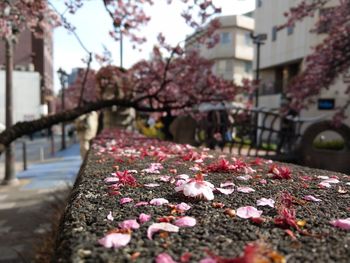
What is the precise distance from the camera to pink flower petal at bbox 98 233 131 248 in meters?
1.38

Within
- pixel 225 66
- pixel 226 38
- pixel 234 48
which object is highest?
pixel 226 38

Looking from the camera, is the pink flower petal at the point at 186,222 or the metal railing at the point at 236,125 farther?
the metal railing at the point at 236,125

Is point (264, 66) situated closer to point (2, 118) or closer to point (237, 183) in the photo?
point (2, 118)

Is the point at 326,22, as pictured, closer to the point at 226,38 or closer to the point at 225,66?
the point at 226,38

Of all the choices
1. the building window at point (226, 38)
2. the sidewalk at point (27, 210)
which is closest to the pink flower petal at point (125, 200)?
the sidewalk at point (27, 210)

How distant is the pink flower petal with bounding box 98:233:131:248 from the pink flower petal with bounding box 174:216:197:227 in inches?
9.9

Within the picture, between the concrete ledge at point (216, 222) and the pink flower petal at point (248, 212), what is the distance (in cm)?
3

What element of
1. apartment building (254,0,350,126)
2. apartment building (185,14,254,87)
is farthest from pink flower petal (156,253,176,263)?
apartment building (185,14,254,87)

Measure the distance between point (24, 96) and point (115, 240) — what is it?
473 inches

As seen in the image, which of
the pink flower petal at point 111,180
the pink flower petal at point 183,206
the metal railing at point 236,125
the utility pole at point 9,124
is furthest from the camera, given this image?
the metal railing at point 236,125

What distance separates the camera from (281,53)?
33812mm

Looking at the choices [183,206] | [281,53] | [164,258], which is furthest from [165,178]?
[281,53]

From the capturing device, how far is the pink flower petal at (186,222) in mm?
1624

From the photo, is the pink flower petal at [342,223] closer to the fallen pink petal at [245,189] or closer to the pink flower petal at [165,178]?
the fallen pink petal at [245,189]
